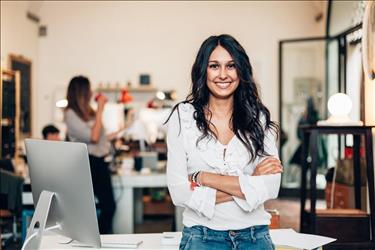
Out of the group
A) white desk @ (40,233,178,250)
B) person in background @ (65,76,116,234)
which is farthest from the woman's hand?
person in background @ (65,76,116,234)

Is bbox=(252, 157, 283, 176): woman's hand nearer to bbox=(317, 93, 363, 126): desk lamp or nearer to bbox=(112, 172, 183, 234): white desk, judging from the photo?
bbox=(317, 93, 363, 126): desk lamp

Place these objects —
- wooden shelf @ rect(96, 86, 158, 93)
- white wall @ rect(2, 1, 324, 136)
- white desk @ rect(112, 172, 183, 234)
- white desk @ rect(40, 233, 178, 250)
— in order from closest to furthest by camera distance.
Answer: white desk @ rect(40, 233, 178, 250) → white desk @ rect(112, 172, 183, 234) → wooden shelf @ rect(96, 86, 158, 93) → white wall @ rect(2, 1, 324, 136)

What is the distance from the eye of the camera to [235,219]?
197 centimetres

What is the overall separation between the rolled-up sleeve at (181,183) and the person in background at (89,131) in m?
2.97

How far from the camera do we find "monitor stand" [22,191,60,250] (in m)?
2.20

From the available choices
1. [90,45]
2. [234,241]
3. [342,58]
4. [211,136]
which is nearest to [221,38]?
[211,136]

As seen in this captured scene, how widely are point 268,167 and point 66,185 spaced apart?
786 millimetres

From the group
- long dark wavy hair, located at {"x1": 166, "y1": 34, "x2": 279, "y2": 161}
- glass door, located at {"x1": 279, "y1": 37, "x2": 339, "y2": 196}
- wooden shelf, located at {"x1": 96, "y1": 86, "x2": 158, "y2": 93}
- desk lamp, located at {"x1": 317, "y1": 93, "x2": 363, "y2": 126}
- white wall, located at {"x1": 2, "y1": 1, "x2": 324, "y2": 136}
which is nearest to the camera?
long dark wavy hair, located at {"x1": 166, "y1": 34, "x2": 279, "y2": 161}

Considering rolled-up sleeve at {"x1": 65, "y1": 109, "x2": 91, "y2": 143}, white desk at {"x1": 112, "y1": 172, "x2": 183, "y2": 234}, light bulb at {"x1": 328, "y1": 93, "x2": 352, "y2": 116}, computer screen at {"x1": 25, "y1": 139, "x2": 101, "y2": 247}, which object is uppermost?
light bulb at {"x1": 328, "y1": 93, "x2": 352, "y2": 116}

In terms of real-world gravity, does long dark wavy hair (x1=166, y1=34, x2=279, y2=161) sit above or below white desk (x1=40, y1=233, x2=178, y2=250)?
above

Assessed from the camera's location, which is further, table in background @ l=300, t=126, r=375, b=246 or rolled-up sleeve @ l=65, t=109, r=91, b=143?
rolled-up sleeve @ l=65, t=109, r=91, b=143

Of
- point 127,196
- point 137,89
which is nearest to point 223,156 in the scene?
point 127,196

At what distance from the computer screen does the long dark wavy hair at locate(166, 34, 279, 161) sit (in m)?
0.43

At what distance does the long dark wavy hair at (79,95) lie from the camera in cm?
495
